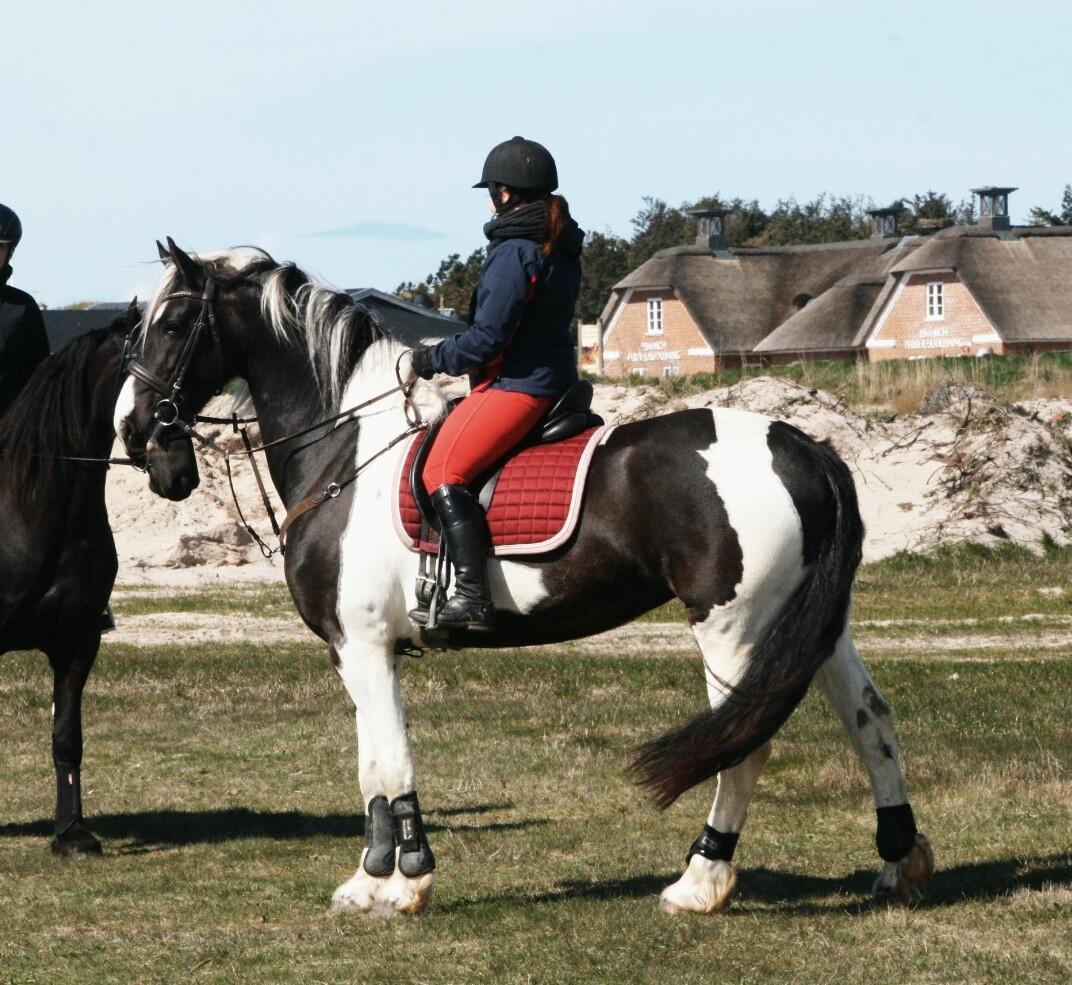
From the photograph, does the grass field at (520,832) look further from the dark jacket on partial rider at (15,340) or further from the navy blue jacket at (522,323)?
the dark jacket on partial rider at (15,340)

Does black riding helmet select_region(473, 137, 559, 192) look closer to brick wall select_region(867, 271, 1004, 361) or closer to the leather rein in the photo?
the leather rein

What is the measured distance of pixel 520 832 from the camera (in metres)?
8.38

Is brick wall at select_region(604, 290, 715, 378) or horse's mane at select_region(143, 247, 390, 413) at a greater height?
horse's mane at select_region(143, 247, 390, 413)

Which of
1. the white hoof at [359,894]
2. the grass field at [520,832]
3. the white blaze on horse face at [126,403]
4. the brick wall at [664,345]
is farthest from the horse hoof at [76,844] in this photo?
the brick wall at [664,345]

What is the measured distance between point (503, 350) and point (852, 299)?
64.9 m

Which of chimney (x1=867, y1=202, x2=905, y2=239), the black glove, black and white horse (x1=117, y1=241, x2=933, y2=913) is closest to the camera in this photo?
black and white horse (x1=117, y1=241, x2=933, y2=913)

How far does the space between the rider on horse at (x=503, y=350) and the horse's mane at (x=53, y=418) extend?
2137 mm

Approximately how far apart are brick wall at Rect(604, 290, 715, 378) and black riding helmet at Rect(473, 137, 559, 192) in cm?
6701

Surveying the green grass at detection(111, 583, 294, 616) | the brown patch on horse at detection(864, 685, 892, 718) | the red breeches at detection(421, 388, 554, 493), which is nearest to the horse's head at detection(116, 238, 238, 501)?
the red breeches at detection(421, 388, 554, 493)

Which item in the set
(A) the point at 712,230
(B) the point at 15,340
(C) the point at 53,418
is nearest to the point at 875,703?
(C) the point at 53,418

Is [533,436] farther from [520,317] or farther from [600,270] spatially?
[600,270]

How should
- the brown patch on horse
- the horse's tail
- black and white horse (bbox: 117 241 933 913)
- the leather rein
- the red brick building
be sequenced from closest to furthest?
1. the horse's tail
2. black and white horse (bbox: 117 241 933 913)
3. the brown patch on horse
4. the leather rein
5. the red brick building

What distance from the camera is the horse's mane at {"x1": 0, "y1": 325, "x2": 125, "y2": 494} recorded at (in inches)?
319

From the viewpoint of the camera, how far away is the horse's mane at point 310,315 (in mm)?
7137
